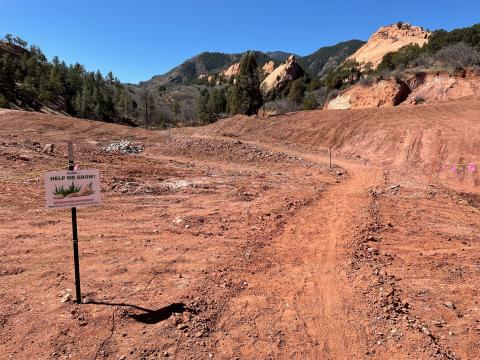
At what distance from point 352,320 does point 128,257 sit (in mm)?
3789

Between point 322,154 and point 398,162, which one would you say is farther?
point 322,154

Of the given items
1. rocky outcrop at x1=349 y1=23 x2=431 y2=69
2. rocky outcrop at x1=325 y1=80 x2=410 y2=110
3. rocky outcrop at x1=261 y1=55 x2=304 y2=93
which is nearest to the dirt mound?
rocky outcrop at x1=325 y1=80 x2=410 y2=110

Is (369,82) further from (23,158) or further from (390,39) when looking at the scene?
(390,39)

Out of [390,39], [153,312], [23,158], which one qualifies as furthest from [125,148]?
[390,39]

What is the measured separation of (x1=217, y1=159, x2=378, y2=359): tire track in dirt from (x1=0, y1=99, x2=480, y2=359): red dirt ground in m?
0.02

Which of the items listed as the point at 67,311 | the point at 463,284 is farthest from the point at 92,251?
the point at 463,284

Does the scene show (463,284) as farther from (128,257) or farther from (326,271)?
(128,257)

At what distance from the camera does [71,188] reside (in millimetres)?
4652

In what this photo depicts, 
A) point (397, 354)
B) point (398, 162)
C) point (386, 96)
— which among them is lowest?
point (397, 354)

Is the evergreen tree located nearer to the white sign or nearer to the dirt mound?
the dirt mound

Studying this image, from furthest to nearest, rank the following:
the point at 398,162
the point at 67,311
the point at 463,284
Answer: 1. the point at 398,162
2. the point at 463,284
3. the point at 67,311

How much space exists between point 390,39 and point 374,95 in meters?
59.5

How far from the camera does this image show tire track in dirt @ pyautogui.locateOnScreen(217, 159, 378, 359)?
14.5 ft

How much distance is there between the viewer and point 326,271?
629 cm
